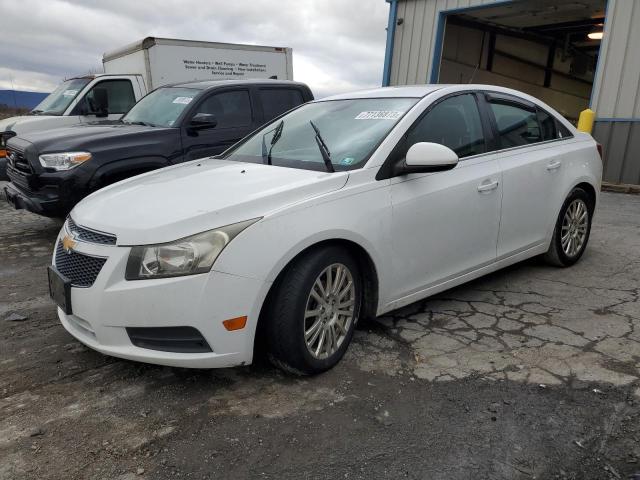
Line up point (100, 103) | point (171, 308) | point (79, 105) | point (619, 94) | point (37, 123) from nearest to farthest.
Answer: point (171, 308), point (37, 123), point (100, 103), point (79, 105), point (619, 94)

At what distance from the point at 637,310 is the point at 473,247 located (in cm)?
131

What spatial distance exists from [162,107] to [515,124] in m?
4.13

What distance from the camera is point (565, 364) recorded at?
2975mm

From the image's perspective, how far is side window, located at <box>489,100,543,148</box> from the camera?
394 cm

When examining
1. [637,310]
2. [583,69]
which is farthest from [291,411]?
[583,69]

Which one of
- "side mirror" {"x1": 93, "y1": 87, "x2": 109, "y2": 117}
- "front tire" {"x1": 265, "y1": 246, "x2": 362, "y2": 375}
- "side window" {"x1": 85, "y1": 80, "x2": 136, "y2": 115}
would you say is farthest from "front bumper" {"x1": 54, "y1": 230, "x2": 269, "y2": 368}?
"side window" {"x1": 85, "y1": 80, "x2": 136, "y2": 115}

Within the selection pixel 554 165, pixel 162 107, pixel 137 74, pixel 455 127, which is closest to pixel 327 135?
pixel 455 127

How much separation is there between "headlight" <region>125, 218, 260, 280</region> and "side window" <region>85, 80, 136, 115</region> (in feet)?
22.0

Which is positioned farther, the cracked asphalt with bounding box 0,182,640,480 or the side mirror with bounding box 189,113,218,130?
the side mirror with bounding box 189,113,218,130

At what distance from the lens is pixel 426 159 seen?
9.95ft

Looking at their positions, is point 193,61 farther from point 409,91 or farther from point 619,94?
point 619,94

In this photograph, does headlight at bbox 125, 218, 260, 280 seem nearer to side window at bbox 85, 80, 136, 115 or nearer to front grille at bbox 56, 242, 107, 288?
front grille at bbox 56, 242, 107, 288

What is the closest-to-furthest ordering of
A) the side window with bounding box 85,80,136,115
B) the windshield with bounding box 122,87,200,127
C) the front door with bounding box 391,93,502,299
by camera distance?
Answer: the front door with bounding box 391,93,502,299, the windshield with bounding box 122,87,200,127, the side window with bounding box 85,80,136,115

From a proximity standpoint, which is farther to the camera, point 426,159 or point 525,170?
Answer: point 525,170
